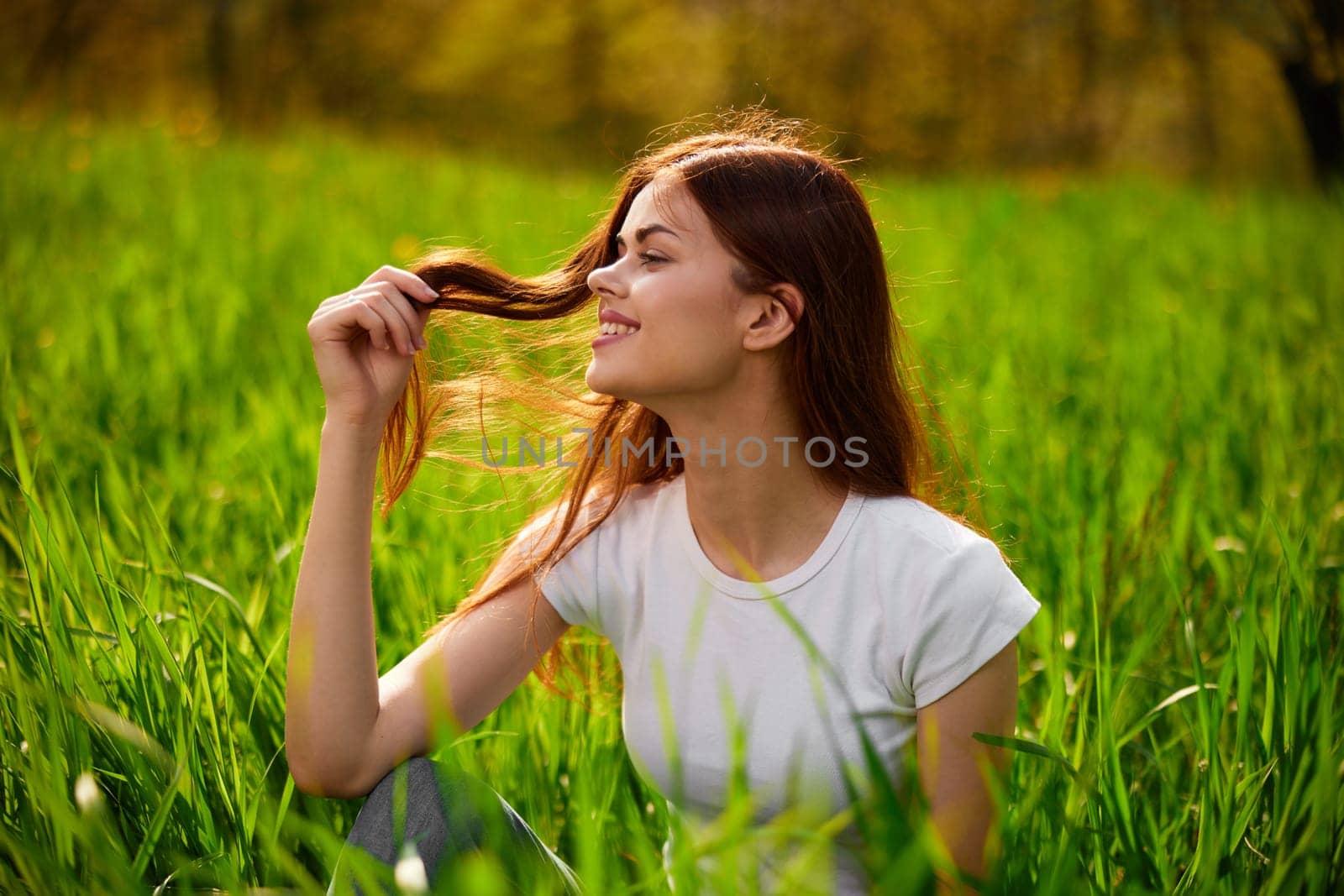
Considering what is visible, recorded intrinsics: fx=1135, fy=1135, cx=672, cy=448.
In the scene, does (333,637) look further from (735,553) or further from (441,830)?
(735,553)

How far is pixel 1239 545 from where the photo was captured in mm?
2018

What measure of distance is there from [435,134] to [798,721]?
55.3ft

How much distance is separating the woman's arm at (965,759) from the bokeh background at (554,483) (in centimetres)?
4

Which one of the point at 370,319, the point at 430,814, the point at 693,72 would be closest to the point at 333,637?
the point at 430,814

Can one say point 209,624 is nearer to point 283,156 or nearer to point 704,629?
point 704,629

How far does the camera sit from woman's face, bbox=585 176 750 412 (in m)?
1.25

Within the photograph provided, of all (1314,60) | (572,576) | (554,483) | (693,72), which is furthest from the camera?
(693,72)

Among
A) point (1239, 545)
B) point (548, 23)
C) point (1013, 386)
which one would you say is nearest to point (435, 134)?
point (548, 23)

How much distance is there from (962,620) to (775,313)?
398mm

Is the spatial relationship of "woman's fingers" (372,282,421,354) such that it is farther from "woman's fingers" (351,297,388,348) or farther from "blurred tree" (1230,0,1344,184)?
"blurred tree" (1230,0,1344,184)

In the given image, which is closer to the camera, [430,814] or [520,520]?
[430,814]

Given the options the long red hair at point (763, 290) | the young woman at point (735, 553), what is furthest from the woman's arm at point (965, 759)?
the long red hair at point (763, 290)

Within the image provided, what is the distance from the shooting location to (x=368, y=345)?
52.4 inches

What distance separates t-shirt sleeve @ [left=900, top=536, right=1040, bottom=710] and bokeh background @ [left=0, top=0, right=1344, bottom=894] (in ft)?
0.35
